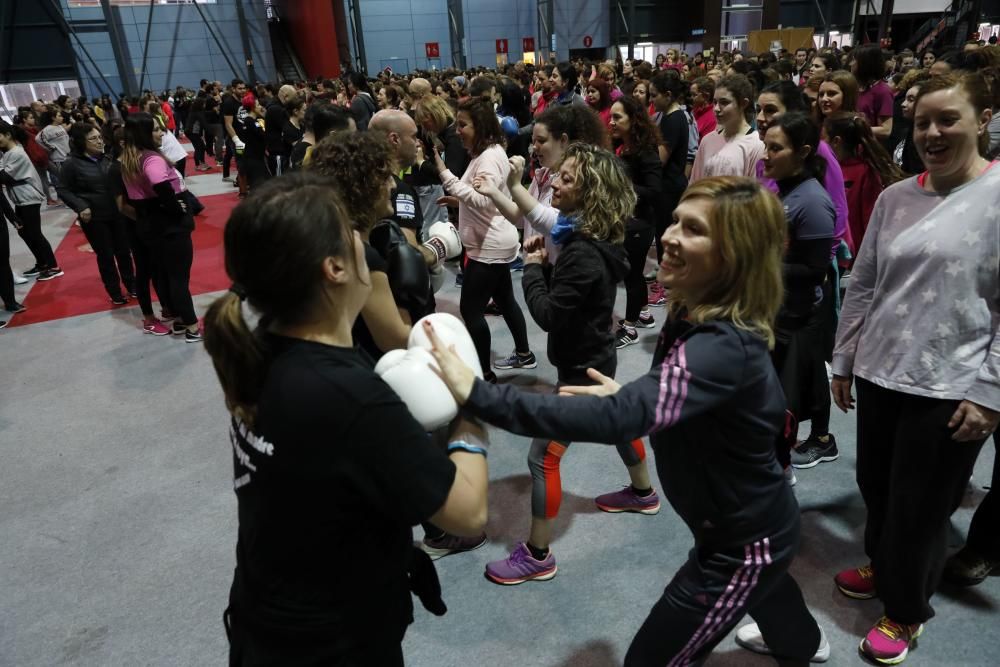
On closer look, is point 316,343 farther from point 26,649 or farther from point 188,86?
point 188,86

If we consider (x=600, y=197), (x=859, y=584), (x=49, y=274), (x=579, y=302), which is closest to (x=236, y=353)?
(x=579, y=302)

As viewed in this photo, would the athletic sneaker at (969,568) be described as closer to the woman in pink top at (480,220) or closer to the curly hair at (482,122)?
the woman in pink top at (480,220)

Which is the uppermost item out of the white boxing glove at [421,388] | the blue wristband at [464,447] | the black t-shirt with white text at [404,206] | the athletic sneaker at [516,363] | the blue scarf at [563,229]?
the black t-shirt with white text at [404,206]

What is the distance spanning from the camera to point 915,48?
19.4 meters

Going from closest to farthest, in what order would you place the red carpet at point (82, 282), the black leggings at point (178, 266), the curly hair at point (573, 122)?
the curly hair at point (573, 122) → the black leggings at point (178, 266) → the red carpet at point (82, 282)

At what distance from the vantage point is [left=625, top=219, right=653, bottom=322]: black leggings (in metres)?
4.11

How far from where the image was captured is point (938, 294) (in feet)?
5.45

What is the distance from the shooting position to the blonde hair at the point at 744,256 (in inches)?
52.6

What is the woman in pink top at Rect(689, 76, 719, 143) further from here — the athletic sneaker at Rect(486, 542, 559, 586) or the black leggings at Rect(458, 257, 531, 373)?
the athletic sneaker at Rect(486, 542, 559, 586)

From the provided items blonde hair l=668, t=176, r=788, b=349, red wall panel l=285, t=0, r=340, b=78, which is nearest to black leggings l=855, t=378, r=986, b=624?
blonde hair l=668, t=176, r=788, b=349

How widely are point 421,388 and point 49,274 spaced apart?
733cm

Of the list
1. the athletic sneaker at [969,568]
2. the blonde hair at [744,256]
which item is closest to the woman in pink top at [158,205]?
the blonde hair at [744,256]

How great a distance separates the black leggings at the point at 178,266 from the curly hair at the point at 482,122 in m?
2.32

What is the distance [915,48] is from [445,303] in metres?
21.0
